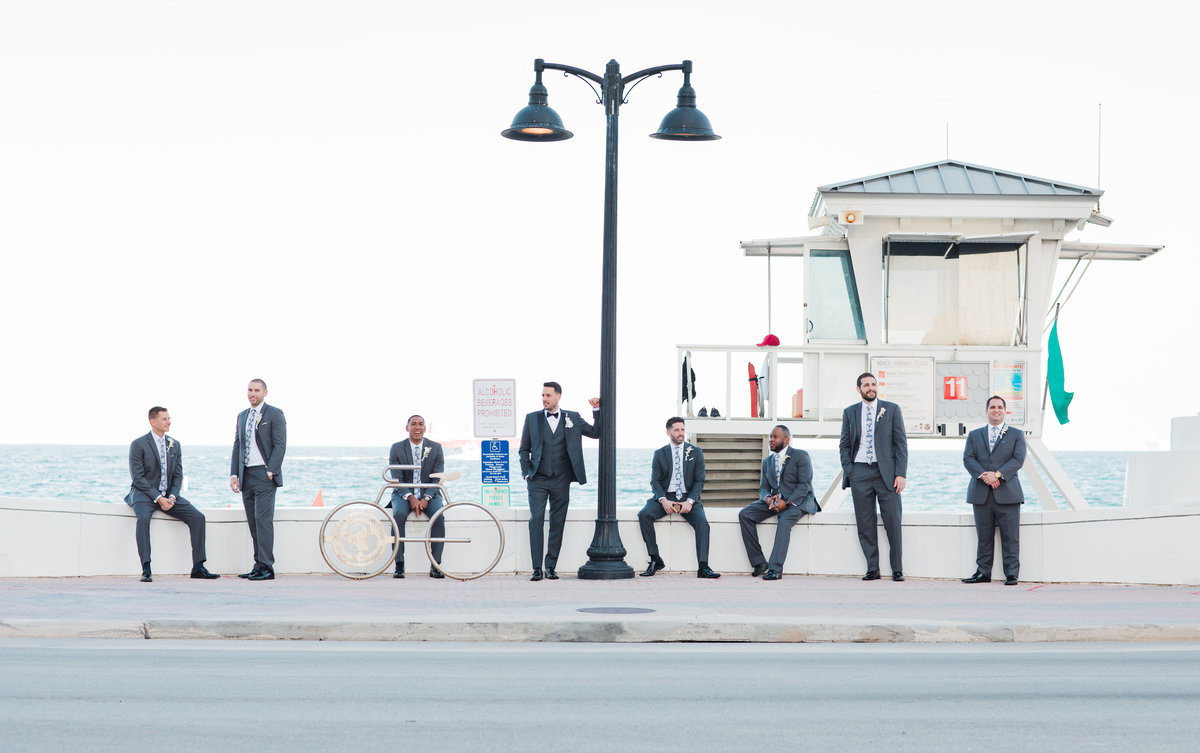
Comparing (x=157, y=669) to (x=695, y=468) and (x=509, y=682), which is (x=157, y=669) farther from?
(x=695, y=468)

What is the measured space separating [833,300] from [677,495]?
6819 millimetres

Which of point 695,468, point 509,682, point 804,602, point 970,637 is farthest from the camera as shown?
point 695,468

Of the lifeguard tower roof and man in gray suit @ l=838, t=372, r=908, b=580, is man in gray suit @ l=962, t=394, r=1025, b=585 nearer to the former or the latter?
man in gray suit @ l=838, t=372, r=908, b=580

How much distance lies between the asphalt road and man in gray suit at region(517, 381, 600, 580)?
153 inches

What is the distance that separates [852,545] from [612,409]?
2.91 metres

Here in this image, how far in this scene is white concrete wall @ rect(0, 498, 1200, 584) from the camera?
44.8ft

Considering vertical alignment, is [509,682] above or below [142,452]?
below

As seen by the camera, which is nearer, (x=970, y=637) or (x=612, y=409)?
(x=970, y=637)

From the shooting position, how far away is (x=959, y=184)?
19.7 metres

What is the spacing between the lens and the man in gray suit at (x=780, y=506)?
1409 cm

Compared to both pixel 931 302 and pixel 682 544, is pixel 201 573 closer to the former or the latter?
pixel 682 544

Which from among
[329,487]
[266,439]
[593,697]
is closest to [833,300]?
[266,439]

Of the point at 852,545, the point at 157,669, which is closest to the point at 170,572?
the point at 157,669

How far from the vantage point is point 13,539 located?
13.7 m
